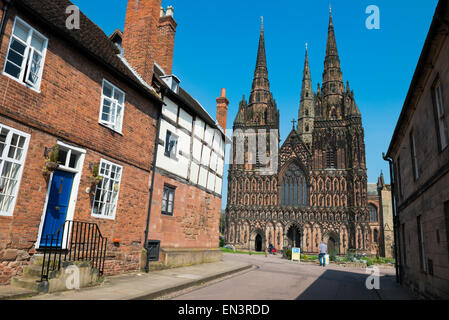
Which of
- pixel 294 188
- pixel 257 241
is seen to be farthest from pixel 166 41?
pixel 257 241

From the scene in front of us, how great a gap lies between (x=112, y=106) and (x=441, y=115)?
30.6ft

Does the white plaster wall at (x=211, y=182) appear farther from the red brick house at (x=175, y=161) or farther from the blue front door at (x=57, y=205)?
the blue front door at (x=57, y=205)

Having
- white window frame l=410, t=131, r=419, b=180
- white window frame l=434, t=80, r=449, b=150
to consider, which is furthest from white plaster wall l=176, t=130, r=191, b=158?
white window frame l=434, t=80, r=449, b=150

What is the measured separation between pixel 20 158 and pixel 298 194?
146ft

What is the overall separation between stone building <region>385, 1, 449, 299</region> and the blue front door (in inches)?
365

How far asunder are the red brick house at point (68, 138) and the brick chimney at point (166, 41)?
12.5 ft

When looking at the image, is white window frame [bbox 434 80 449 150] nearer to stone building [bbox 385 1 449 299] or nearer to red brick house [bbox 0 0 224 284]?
stone building [bbox 385 1 449 299]

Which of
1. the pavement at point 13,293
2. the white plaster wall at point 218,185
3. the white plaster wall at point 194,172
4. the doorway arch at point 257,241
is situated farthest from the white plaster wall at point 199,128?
the doorway arch at point 257,241

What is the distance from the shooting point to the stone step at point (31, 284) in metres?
6.51

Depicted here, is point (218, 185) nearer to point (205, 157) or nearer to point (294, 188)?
point (205, 157)

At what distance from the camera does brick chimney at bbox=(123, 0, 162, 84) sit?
1234 cm

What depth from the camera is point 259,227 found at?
Result: 1853 inches
